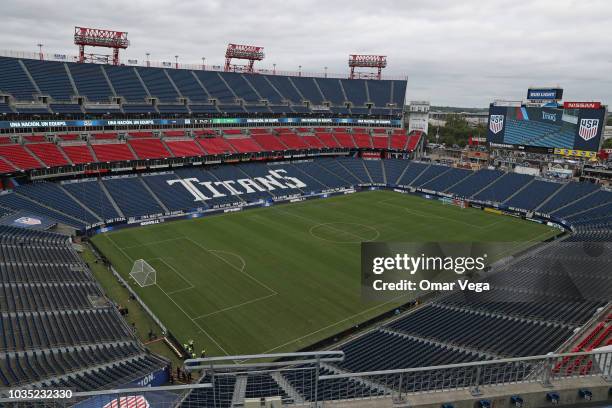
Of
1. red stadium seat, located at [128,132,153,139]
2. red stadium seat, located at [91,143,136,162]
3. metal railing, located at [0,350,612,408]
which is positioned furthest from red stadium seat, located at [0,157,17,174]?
metal railing, located at [0,350,612,408]

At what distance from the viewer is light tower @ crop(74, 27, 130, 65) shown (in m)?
75.3

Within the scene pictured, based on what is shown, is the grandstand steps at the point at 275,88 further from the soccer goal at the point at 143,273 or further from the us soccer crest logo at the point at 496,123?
the soccer goal at the point at 143,273

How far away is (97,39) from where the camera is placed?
76.9 metres

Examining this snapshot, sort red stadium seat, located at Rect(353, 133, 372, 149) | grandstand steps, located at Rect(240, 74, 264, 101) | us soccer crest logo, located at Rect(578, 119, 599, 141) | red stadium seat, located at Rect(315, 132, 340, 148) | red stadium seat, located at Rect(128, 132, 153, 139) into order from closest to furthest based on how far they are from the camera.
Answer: us soccer crest logo, located at Rect(578, 119, 599, 141) < red stadium seat, located at Rect(128, 132, 153, 139) < red stadium seat, located at Rect(315, 132, 340, 148) < grandstand steps, located at Rect(240, 74, 264, 101) < red stadium seat, located at Rect(353, 133, 372, 149)

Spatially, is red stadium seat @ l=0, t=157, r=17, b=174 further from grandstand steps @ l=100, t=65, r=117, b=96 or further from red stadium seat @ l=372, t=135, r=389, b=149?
red stadium seat @ l=372, t=135, r=389, b=149

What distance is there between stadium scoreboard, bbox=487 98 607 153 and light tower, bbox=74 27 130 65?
68256mm

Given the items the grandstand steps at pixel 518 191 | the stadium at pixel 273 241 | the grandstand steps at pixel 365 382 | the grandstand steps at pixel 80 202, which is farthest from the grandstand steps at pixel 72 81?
the grandstand steps at pixel 518 191

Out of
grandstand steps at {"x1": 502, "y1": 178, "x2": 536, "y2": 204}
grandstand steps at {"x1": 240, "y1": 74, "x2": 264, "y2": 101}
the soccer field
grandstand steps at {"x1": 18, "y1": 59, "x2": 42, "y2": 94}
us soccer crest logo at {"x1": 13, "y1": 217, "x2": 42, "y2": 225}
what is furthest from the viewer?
grandstand steps at {"x1": 240, "y1": 74, "x2": 264, "y2": 101}

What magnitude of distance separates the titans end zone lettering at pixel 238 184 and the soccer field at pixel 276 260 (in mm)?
5965

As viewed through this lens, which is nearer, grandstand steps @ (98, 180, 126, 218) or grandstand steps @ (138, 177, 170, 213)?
grandstand steps @ (98, 180, 126, 218)

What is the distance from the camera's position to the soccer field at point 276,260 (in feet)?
102

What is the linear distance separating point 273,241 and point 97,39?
183 ft

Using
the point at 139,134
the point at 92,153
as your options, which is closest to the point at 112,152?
the point at 92,153

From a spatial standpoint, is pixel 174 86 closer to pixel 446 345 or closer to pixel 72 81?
pixel 72 81
